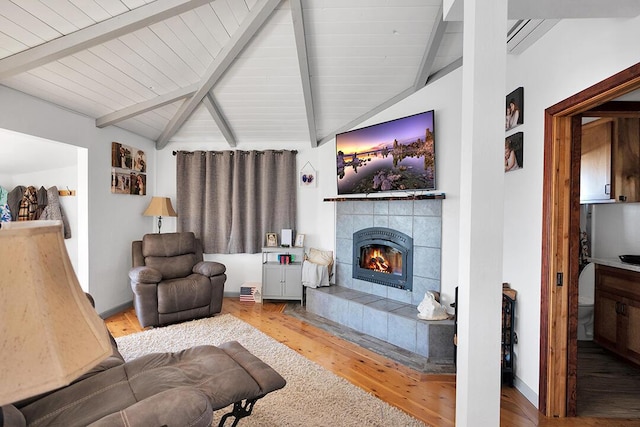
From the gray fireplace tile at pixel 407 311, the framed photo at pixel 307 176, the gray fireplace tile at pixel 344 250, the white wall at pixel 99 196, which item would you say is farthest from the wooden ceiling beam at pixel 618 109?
the white wall at pixel 99 196

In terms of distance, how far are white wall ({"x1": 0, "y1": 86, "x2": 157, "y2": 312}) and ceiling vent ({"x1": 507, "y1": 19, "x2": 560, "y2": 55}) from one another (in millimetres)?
3958

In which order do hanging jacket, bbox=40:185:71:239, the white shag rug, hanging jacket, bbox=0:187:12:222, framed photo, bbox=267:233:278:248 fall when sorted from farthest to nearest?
framed photo, bbox=267:233:278:248
hanging jacket, bbox=40:185:71:239
hanging jacket, bbox=0:187:12:222
the white shag rug

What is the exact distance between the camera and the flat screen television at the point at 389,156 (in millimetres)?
3459

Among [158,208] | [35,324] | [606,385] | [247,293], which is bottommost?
[606,385]

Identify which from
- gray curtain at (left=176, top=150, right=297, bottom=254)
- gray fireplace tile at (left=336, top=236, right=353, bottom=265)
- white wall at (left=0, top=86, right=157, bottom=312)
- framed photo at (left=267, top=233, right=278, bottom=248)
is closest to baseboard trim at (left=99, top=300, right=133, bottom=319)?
white wall at (left=0, top=86, right=157, bottom=312)

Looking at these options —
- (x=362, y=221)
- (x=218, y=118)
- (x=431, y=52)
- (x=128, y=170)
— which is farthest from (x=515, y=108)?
(x=128, y=170)

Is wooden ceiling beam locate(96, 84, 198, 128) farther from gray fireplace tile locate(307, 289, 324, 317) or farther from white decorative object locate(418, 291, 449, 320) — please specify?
white decorative object locate(418, 291, 449, 320)

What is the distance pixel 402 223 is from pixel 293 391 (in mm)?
2088

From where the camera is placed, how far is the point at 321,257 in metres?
4.61

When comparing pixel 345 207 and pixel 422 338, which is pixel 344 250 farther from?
pixel 422 338

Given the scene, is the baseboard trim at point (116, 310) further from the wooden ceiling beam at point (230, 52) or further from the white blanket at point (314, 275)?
the wooden ceiling beam at point (230, 52)

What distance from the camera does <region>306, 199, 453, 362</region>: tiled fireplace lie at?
3.04 metres

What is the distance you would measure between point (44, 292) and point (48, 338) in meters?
0.07

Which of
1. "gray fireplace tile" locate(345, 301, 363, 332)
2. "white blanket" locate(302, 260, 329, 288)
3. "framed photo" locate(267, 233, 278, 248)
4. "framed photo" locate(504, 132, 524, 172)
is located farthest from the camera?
"framed photo" locate(267, 233, 278, 248)
